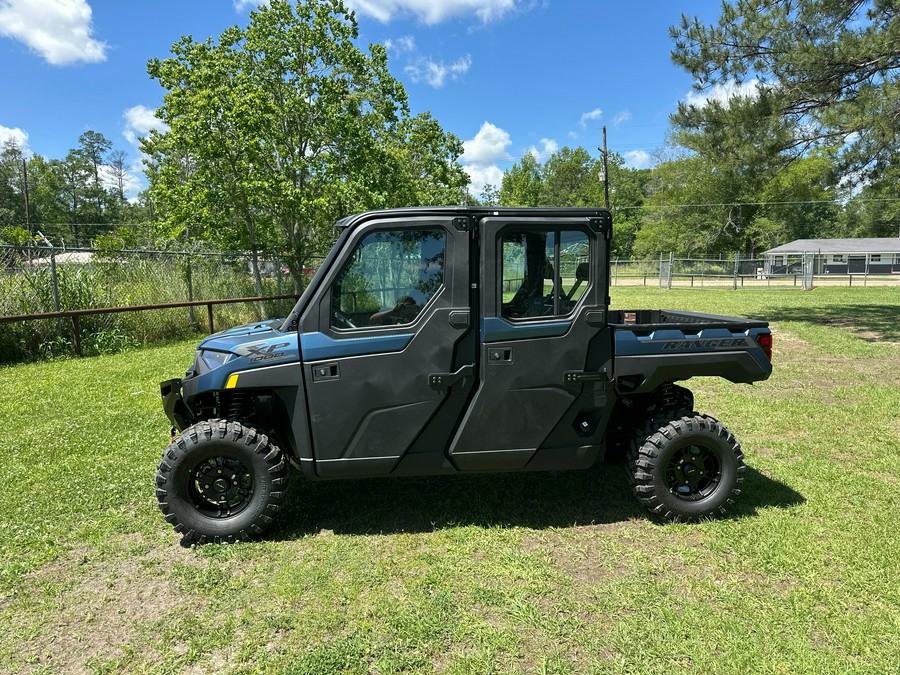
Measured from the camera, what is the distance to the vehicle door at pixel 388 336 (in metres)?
3.26

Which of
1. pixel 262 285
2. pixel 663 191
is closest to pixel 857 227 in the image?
pixel 663 191

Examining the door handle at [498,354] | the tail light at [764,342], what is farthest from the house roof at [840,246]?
the door handle at [498,354]

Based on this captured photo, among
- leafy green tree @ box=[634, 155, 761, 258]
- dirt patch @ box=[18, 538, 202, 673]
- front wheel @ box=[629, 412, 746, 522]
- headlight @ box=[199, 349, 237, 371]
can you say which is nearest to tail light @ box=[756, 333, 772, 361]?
front wheel @ box=[629, 412, 746, 522]

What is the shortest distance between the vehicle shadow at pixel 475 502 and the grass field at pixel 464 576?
→ 0.02 m

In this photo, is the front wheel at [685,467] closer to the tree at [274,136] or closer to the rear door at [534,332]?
the rear door at [534,332]

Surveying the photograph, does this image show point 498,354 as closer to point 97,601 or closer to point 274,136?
point 97,601

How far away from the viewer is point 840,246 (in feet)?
163

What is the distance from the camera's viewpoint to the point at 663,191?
2403 inches

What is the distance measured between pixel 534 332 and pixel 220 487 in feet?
7.10

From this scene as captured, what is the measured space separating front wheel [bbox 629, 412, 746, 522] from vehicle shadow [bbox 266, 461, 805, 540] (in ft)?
0.88

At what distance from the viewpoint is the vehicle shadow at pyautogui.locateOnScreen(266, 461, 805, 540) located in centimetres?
370

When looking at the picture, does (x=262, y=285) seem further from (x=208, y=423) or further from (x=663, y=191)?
(x=663, y=191)

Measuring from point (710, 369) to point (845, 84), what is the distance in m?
12.8

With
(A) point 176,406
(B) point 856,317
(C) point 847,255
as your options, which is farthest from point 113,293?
(C) point 847,255
